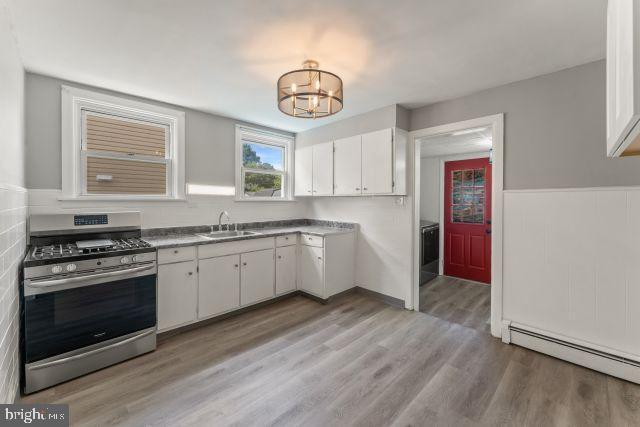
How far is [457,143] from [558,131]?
166cm

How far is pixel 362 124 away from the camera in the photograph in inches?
143

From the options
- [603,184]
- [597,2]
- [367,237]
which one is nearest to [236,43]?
[597,2]

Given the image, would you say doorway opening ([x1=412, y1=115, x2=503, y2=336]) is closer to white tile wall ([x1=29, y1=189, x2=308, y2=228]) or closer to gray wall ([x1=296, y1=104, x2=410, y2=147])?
gray wall ([x1=296, y1=104, x2=410, y2=147])

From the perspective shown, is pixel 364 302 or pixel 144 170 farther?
pixel 364 302

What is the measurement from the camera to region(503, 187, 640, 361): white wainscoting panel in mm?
2115

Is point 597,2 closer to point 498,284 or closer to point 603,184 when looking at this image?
point 603,184

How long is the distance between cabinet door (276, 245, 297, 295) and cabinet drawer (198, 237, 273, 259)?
223 mm

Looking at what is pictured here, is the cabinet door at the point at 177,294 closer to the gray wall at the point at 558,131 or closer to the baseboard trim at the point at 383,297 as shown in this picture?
the baseboard trim at the point at 383,297

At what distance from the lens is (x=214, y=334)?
2.81 m

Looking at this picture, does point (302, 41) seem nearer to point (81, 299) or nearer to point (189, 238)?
point (189, 238)

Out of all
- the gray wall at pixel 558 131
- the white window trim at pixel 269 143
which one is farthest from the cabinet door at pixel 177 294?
the gray wall at pixel 558 131

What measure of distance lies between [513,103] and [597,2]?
109cm

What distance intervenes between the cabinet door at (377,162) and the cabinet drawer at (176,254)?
2097 mm

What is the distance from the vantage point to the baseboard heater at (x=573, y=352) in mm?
2086
